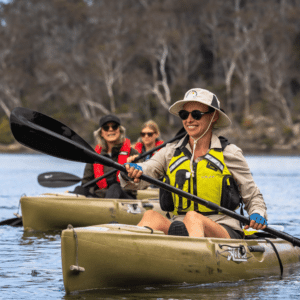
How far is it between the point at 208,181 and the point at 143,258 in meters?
0.65

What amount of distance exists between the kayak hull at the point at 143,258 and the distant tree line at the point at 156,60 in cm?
2643

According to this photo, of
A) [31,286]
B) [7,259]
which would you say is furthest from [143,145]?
[31,286]

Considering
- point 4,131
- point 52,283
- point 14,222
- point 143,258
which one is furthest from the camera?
point 4,131

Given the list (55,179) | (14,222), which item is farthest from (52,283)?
(55,179)

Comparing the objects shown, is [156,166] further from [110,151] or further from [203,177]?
[110,151]

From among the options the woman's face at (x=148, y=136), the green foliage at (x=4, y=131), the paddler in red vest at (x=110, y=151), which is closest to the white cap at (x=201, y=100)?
the paddler in red vest at (x=110, y=151)

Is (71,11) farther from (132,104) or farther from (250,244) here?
(250,244)

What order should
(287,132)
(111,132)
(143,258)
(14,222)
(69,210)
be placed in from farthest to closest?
1. (287,132)
2. (14,222)
3. (69,210)
4. (111,132)
5. (143,258)

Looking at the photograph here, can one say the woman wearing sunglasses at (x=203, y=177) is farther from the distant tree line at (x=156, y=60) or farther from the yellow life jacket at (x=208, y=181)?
the distant tree line at (x=156, y=60)

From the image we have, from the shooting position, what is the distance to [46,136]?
3.54 meters

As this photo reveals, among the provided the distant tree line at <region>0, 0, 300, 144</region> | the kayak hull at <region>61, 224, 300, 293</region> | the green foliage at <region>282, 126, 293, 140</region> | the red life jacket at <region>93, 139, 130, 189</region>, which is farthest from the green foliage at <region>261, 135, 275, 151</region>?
the kayak hull at <region>61, 224, 300, 293</region>

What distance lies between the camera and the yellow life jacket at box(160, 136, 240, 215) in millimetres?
3643

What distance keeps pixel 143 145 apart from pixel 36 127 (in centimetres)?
421

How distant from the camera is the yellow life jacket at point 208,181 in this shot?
3643mm
